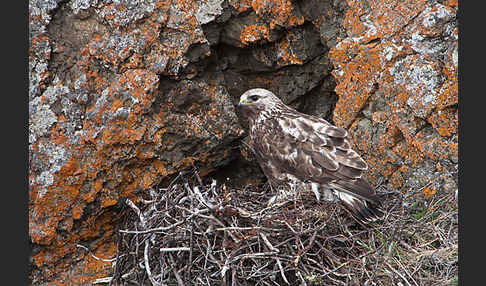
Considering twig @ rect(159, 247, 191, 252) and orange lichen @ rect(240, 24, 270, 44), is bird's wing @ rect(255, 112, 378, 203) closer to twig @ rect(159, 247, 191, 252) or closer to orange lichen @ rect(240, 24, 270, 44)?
orange lichen @ rect(240, 24, 270, 44)

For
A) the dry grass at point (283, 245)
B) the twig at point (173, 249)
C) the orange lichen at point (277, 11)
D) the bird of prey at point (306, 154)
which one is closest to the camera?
the dry grass at point (283, 245)

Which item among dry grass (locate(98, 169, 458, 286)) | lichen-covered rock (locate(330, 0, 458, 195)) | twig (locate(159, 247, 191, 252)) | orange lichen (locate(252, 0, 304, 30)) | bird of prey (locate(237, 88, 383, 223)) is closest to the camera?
dry grass (locate(98, 169, 458, 286))

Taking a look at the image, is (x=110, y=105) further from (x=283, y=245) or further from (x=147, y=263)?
(x=283, y=245)

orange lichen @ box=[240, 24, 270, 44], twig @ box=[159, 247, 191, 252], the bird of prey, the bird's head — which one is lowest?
twig @ box=[159, 247, 191, 252]

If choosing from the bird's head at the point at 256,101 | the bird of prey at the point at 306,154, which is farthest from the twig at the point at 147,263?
the bird's head at the point at 256,101

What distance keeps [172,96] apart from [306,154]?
4.60ft

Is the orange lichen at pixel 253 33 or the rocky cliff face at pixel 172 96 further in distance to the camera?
the orange lichen at pixel 253 33

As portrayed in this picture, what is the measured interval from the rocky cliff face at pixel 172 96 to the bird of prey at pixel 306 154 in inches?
13.2

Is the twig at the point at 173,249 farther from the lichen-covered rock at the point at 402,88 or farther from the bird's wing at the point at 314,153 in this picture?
the lichen-covered rock at the point at 402,88

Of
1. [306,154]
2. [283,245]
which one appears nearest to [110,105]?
[306,154]

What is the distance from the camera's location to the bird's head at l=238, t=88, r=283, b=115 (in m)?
5.43

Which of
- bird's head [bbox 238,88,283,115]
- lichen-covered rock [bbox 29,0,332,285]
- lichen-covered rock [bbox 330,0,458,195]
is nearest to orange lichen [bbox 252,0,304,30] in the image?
lichen-covered rock [bbox 29,0,332,285]

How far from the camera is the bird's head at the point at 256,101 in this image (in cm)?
543

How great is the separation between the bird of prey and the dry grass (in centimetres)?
16
